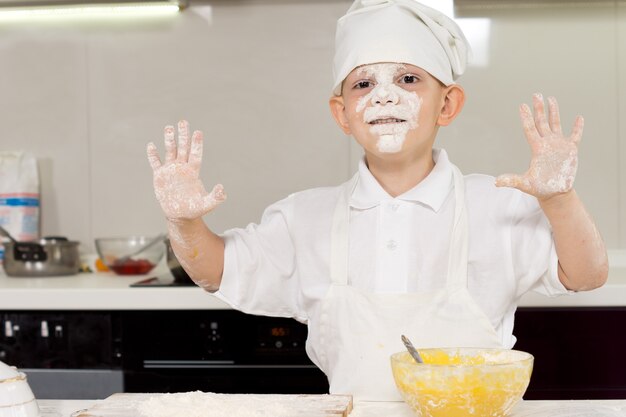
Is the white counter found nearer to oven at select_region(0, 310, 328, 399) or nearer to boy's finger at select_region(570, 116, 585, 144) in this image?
oven at select_region(0, 310, 328, 399)

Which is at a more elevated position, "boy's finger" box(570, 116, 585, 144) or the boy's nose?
→ the boy's nose

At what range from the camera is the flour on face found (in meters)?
1.24


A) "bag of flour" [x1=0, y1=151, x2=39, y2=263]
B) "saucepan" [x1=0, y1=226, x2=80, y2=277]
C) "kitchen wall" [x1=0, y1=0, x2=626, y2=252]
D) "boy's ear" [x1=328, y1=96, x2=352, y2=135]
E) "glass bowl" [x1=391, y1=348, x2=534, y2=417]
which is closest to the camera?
"glass bowl" [x1=391, y1=348, x2=534, y2=417]

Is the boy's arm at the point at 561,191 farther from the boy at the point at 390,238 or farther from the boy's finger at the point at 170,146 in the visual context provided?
the boy's finger at the point at 170,146

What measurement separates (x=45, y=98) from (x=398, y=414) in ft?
6.05

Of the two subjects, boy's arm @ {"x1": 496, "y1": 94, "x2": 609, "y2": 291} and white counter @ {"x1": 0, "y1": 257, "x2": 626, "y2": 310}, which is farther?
white counter @ {"x1": 0, "y1": 257, "x2": 626, "y2": 310}

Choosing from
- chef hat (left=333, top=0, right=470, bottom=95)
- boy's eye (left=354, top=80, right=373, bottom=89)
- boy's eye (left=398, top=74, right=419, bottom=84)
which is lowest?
boy's eye (left=354, top=80, right=373, bottom=89)

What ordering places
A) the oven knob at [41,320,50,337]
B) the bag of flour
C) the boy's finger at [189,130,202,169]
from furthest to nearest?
the bag of flour → the oven knob at [41,320,50,337] → the boy's finger at [189,130,202,169]

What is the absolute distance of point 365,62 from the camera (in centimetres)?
127

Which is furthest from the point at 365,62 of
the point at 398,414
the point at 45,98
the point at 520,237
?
the point at 45,98

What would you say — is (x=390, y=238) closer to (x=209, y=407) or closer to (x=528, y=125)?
(x=528, y=125)

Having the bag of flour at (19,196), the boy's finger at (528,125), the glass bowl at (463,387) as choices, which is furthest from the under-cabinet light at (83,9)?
the glass bowl at (463,387)

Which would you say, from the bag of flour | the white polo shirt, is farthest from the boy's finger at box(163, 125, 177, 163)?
the bag of flour

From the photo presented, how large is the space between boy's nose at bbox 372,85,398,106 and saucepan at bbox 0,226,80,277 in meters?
1.25
